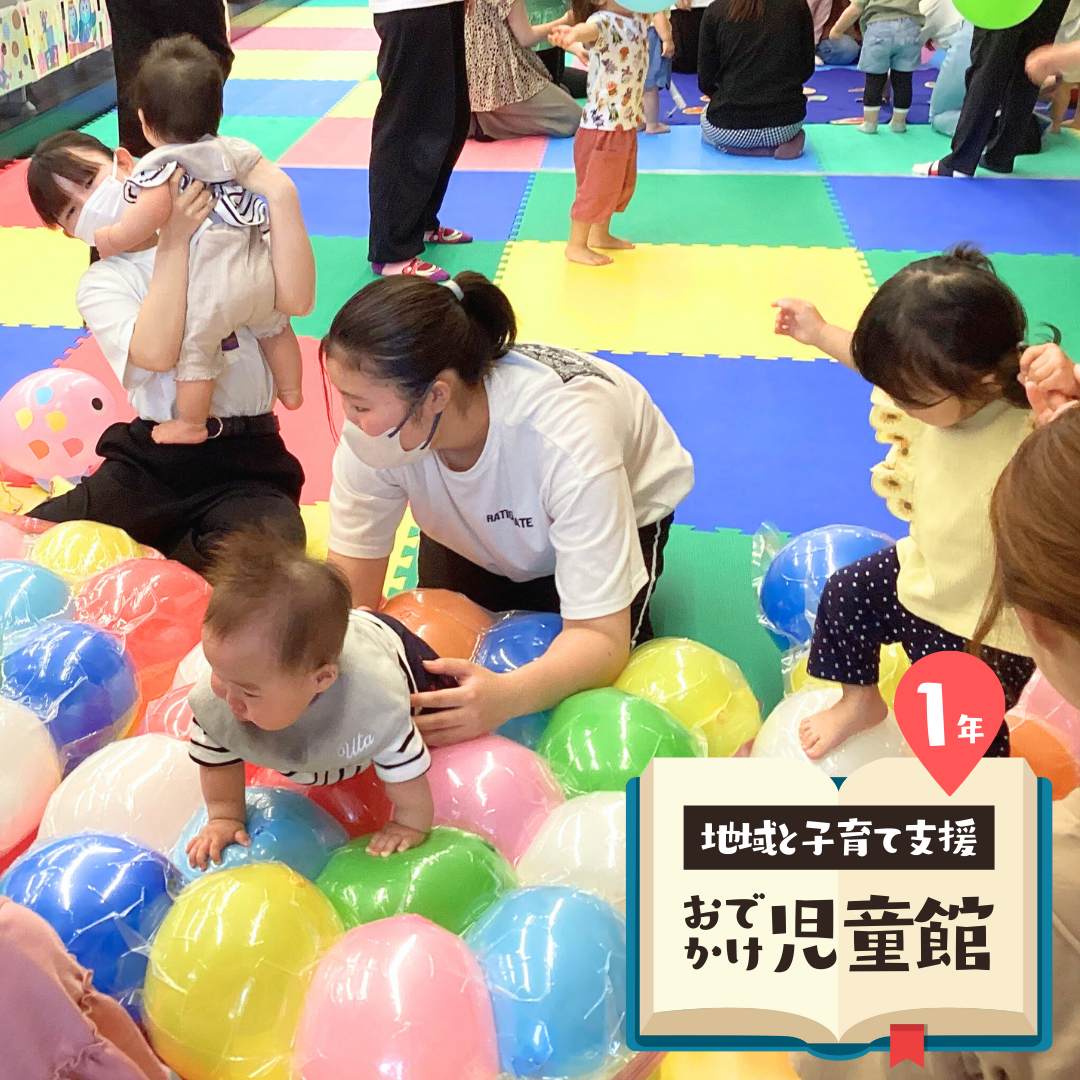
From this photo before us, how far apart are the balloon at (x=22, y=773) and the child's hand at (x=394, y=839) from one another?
0.65 meters

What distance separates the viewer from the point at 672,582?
2.91m

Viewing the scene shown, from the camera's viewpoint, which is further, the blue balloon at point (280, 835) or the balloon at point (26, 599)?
the balloon at point (26, 599)

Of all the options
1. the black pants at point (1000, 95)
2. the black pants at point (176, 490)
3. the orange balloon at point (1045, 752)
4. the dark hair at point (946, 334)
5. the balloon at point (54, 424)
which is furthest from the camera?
the black pants at point (1000, 95)

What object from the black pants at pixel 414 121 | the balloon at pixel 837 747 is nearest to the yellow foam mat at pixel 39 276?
the black pants at pixel 414 121

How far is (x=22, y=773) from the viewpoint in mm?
1960

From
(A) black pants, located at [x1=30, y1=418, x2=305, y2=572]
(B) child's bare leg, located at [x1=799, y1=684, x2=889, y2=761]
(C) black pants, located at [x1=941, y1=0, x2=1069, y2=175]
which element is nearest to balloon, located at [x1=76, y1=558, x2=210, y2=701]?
(A) black pants, located at [x1=30, y1=418, x2=305, y2=572]

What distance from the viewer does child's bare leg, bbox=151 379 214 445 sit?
2580mm

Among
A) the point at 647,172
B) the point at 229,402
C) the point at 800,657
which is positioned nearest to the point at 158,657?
the point at 229,402

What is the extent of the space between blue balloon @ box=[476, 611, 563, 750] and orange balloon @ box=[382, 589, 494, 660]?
3 cm

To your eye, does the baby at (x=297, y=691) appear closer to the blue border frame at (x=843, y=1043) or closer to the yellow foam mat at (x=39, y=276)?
the blue border frame at (x=843, y=1043)

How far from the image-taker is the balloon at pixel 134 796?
1889mm

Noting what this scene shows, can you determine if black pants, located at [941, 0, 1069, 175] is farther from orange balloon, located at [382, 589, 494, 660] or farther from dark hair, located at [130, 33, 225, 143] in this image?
orange balloon, located at [382, 589, 494, 660]

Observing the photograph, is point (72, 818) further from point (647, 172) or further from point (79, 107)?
point (79, 107)

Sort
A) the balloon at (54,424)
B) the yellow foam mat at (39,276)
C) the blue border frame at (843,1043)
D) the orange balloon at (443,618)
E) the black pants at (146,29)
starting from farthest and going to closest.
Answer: the yellow foam mat at (39,276)
the black pants at (146,29)
the balloon at (54,424)
the orange balloon at (443,618)
the blue border frame at (843,1043)
